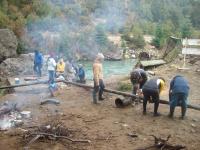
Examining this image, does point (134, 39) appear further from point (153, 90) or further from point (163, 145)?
point (163, 145)

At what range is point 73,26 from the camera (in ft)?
98.9

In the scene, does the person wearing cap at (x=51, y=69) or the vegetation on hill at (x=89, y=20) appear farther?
the vegetation on hill at (x=89, y=20)

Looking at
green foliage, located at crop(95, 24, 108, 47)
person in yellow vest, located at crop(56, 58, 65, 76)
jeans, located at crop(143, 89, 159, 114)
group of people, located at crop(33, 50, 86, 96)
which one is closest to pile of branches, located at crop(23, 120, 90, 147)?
jeans, located at crop(143, 89, 159, 114)

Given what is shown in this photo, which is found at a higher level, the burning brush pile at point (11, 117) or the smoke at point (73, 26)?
the smoke at point (73, 26)

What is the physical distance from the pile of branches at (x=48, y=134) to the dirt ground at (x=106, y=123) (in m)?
0.12

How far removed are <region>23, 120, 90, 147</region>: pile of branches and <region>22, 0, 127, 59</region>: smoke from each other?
13.4m

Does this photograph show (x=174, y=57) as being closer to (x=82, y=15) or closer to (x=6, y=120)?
(x=82, y=15)

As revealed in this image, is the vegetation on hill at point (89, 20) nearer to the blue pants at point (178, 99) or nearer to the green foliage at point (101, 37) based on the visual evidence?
the green foliage at point (101, 37)


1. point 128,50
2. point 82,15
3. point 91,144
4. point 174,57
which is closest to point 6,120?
point 91,144

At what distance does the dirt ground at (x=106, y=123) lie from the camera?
829 cm

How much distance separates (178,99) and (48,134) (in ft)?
11.6

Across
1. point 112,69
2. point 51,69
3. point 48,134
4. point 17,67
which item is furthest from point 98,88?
point 112,69

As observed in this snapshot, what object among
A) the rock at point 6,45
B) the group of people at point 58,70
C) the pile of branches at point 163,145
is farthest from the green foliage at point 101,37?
the pile of branches at point 163,145

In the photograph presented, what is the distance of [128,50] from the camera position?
1537 inches
